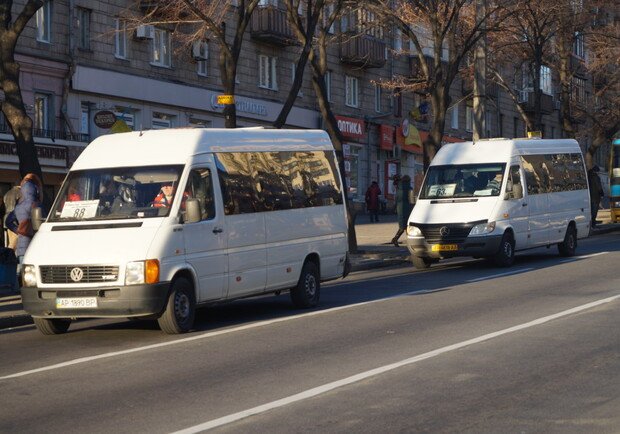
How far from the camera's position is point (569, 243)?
1086 inches

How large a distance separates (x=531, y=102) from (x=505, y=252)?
4256 centimetres

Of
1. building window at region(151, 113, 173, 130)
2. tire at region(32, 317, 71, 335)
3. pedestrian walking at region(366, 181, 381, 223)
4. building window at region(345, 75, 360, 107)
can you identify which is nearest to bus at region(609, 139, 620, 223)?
pedestrian walking at region(366, 181, 381, 223)

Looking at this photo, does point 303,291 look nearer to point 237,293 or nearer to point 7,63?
point 237,293

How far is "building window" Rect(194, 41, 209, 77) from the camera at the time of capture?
40.9m

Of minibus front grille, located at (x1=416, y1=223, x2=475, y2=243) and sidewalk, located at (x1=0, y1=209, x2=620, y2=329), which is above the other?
minibus front grille, located at (x1=416, y1=223, x2=475, y2=243)

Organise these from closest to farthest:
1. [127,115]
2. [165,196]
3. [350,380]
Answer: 1. [350,380]
2. [165,196]
3. [127,115]

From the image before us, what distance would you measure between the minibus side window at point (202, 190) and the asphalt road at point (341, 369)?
1412mm

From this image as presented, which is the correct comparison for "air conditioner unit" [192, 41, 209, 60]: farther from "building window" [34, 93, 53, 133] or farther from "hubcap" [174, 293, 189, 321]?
"hubcap" [174, 293, 189, 321]

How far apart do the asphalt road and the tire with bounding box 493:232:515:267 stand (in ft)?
18.5

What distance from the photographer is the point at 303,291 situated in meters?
17.1

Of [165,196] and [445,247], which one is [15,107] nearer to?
[165,196]

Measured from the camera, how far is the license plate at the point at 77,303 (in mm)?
13773

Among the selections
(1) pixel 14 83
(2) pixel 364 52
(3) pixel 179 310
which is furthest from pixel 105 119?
(2) pixel 364 52

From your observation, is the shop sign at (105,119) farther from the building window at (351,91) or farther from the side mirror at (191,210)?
the building window at (351,91)
